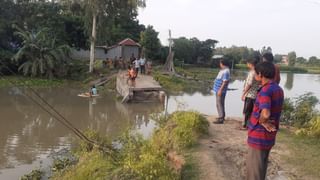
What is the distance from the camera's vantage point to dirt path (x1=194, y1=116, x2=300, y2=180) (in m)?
5.54

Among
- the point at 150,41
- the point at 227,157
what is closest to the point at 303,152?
the point at 227,157

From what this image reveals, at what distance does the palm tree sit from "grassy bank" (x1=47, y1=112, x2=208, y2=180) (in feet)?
61.1

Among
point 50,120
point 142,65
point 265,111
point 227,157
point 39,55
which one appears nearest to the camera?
point 265,111

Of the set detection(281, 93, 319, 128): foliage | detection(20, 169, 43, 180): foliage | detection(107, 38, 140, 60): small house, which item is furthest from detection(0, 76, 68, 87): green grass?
detection(281, 93, 319, 128): foliage

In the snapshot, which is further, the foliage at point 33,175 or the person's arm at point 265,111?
the foliage at point 33,175

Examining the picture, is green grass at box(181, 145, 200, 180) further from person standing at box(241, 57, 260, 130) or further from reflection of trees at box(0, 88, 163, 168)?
reflection of trees at box(0, 88, 163, 168)

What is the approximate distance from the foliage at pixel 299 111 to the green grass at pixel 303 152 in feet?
3.04

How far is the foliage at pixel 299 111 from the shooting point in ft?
30.1

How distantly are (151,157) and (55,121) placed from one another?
29.0 feet

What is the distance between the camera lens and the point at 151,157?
17.0 ft

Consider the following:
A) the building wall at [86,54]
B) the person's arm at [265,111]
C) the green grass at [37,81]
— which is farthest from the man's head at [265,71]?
the building wall at [86,54]

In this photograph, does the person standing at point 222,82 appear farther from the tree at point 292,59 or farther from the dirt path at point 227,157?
the tree at point 292,59

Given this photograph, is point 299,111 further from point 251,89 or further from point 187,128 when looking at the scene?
point 187,128

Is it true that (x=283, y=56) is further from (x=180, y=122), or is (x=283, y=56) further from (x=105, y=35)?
(x=180, y=122)
